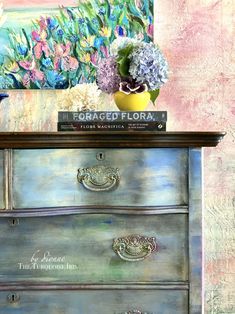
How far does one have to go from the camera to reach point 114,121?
152 cm

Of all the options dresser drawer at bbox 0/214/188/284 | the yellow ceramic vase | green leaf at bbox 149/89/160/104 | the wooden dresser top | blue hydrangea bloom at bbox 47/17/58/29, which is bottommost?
dresser drawer at bbox 0/214/188/284

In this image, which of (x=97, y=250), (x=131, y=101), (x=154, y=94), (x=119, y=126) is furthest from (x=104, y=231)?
(x=154, y=94)

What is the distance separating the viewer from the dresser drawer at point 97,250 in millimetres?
1449

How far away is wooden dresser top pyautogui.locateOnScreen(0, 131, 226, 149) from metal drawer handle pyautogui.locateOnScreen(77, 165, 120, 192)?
7 centimetres

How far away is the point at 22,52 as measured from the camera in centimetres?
202

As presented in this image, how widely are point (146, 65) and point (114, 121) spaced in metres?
0.22

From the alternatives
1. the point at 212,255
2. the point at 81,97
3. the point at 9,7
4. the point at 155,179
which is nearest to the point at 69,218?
the point at 155,179

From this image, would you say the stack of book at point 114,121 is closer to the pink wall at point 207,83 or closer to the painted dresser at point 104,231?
the painted dresser at point 104,231

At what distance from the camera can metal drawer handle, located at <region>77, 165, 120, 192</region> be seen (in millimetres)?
1449

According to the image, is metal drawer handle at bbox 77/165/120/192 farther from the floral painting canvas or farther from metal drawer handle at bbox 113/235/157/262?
the floral painting canvas

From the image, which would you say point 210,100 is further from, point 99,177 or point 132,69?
point 99,177

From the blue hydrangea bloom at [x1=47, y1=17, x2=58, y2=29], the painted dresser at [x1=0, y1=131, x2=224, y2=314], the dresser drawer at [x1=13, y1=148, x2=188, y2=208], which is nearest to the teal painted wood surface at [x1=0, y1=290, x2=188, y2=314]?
the painted dresser at [x1=0, y1=131, x2=224, y2=314]

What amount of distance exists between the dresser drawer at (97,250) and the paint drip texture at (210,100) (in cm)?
64

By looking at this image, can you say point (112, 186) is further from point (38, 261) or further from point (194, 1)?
point (194, 1)
